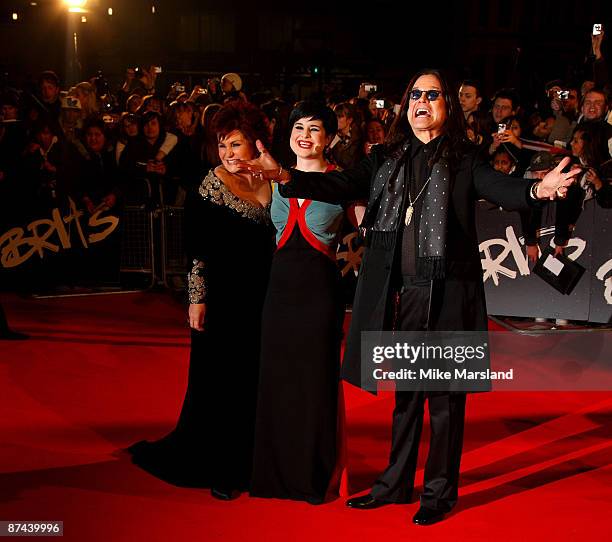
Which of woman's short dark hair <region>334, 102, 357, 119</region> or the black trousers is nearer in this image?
the black trousers

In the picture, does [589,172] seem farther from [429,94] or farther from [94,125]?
[94,125]

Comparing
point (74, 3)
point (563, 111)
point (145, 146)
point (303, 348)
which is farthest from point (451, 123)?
point (74, 3)

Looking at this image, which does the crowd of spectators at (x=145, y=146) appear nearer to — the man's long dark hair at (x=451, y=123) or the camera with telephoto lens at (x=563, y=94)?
the camera with telephoto lens at (x=563, y=94)

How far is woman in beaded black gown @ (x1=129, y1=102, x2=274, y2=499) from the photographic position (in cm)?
505

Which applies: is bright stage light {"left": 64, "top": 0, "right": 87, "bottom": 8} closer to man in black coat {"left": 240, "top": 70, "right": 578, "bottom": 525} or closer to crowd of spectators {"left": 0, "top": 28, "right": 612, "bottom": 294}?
crowd of spectators {"left": 0, "top": 28, "right": 612, "bottom": 294}

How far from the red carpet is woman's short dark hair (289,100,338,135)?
1794mm

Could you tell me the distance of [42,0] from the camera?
95.2 ft

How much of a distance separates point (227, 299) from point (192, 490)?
0.97 metres

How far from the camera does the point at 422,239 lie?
452 centimetres

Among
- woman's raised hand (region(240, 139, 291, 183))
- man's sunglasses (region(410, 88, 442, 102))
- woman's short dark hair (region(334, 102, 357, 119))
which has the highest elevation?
man's sunglasses (region(410, 88, 442, 102))

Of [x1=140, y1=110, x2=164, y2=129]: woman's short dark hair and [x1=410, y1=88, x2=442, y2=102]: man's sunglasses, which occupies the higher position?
[x1=410, y1=88, x2=442, y2=102]: man's sunglasses

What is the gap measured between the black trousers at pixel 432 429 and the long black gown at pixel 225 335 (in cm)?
82

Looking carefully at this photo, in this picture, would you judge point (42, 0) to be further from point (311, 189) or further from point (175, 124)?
point (311, 189)

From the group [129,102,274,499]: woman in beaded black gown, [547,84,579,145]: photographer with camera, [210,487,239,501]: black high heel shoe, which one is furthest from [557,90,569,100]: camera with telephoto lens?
[210,487,239,501]: black high heel shoe
